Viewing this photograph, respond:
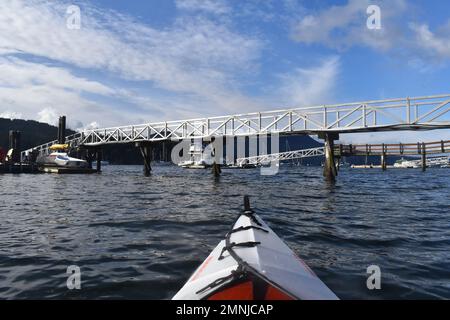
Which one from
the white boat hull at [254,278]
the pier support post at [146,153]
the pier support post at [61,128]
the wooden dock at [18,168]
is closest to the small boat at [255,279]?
the white boat hull at [254,278]

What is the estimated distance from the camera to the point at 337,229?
9305mm

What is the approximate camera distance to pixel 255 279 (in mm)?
3096

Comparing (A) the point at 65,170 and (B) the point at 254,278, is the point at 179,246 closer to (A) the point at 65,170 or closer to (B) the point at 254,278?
(B) the point at 254,278

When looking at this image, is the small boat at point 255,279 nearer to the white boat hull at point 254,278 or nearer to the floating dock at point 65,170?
the white boat hull at point 254,278

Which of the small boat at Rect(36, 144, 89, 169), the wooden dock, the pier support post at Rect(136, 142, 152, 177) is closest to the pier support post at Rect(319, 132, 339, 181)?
the pier support post at Rect(136, 142, 152, 177)

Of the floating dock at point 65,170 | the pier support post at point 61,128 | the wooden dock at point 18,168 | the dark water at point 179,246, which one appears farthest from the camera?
the pier support post at point 61,128

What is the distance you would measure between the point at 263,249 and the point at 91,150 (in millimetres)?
62281

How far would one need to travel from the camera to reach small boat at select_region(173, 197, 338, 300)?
302cm

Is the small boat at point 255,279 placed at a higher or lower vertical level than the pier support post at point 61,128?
lower

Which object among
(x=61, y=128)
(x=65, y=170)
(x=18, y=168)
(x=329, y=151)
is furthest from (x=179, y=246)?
(x=61, y=128)

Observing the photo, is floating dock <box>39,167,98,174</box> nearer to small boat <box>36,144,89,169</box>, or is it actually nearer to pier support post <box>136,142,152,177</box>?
small boat <box>36,144,89,169</box>

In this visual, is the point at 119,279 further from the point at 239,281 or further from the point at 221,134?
the point at 221,134

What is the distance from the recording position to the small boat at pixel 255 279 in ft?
9.91
